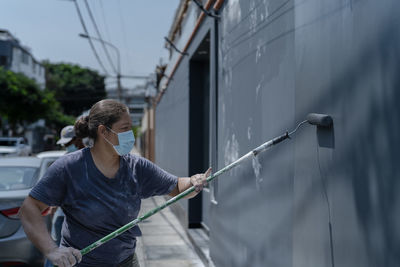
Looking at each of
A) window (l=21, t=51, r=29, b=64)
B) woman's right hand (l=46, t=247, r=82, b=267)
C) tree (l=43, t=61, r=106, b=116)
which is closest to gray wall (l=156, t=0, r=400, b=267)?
woman's right hand (l=46, t=247, r=82, b=267)

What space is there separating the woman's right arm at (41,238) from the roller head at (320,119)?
4.48 ft

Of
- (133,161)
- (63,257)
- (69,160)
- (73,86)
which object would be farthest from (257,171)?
(73,86)

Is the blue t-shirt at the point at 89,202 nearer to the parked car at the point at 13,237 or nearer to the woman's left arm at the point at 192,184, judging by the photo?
the woman's left arm at the point at 192,184

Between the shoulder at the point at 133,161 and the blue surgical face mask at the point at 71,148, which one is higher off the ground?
the blue surgical face mask at the point at 71,148

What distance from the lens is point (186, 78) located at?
8172 millimetres

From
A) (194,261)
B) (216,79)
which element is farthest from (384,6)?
(194,261)

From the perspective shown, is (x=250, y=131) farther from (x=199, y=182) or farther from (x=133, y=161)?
(x=133, y=161)

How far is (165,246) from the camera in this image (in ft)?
21.1

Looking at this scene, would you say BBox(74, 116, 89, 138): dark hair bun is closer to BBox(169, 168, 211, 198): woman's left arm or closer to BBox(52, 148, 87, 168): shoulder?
BBox(52, 148, 87, 168): shoulder

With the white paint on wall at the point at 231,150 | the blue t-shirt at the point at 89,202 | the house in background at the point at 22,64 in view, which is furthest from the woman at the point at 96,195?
the house in background at the point at 22,64

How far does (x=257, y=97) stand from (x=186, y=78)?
4.76 metres

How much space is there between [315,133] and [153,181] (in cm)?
95

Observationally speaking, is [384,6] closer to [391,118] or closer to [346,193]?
[391,118]

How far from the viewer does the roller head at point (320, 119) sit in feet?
7.35
